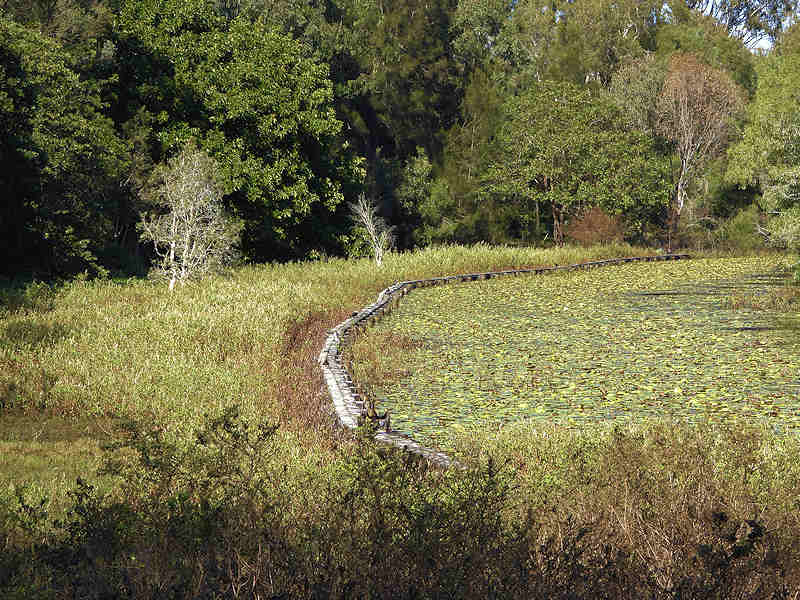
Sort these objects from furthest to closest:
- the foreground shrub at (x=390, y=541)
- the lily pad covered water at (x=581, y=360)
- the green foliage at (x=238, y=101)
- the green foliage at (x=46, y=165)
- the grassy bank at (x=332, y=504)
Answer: the green foliage at (x=238, y=101), the green foliage at (x=46, y=165), the lily pad covered water at (x=581, y=360), the grassy bank at (x=332, y=504), the foreground shrub at (x=390, y=541)

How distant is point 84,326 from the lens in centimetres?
1384

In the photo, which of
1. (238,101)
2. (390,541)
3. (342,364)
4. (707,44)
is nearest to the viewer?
(390,541)

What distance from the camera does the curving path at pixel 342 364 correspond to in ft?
25.2

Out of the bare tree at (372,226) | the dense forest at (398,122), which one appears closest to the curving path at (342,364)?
the bare tree at (372,226)

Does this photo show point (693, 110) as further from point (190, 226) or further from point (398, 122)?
point (190, 226)

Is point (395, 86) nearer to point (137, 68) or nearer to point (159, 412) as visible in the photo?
point (137, 68)

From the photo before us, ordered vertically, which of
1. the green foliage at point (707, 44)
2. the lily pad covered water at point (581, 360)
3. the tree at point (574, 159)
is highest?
the green foliage at point (707, 44)

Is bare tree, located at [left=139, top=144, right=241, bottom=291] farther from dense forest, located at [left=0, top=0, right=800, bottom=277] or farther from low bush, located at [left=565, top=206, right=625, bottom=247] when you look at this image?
low bush, located at [left=565, top=206, right=625, bottom=247]

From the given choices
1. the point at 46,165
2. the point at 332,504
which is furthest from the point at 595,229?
the point at 332,504

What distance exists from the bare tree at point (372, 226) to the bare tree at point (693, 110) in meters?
18.4

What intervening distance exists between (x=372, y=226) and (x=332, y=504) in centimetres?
2596

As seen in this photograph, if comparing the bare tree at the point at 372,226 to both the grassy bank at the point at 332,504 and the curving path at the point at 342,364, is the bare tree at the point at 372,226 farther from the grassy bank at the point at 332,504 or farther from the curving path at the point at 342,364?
the grassy bank at the point at 332,504

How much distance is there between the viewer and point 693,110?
4850cm

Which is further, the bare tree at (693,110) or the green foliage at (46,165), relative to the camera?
the bare tree at (693,110)
